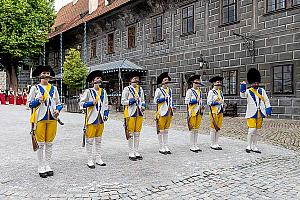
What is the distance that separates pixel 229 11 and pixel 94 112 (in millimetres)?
12926

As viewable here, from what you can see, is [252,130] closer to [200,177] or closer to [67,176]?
[200,177]

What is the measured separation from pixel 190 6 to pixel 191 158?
14.2 metres

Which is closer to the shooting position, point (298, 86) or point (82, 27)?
point (298, 86)

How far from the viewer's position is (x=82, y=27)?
29625mm

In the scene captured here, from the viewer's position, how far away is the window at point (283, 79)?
1500 centimetres

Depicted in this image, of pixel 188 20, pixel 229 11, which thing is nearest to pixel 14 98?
pixel 188 20

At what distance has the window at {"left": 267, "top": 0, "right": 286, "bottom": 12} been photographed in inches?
599

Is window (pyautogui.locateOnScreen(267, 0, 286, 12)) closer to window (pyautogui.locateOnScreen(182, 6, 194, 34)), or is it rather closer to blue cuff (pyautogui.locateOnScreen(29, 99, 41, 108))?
window (pyautogui.locateOnScreen(182, 6, 194, 34))

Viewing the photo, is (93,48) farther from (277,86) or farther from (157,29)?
(277,86)

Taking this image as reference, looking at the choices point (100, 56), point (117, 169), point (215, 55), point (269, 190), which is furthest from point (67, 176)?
point (100, 56)

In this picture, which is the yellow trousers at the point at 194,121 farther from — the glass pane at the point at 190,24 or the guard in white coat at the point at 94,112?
the glass pane at the point at 190,24

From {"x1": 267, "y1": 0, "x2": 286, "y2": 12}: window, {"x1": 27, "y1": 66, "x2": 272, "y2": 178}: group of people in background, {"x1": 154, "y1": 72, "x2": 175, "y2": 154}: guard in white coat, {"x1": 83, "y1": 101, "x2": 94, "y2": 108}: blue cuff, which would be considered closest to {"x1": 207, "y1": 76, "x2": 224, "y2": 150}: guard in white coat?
{"x1": 27, "y1": 66, "x2": 272, "y2": 178}: group of people in background

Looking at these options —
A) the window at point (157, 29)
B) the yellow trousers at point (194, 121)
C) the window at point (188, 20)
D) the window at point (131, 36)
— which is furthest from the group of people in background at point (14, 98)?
the yellow trousers at point (194, 121)

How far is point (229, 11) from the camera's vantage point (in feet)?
57.6
